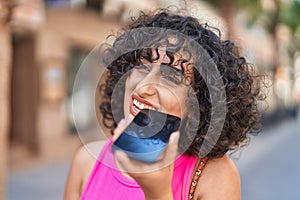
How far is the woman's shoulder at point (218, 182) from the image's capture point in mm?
1248

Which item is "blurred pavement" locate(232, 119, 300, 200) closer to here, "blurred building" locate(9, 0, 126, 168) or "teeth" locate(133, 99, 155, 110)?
"blurred building" locate(9, 0, 126, 168)

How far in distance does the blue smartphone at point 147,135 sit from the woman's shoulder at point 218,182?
0.70ft

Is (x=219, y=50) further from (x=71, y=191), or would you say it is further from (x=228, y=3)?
(x=228, y=3)

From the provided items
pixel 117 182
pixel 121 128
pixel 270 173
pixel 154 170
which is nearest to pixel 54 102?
pixel 270 173

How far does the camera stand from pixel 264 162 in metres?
11.6

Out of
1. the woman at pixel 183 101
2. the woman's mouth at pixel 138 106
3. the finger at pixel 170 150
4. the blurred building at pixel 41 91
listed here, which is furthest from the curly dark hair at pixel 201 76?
the blurred building at pixel 41 91

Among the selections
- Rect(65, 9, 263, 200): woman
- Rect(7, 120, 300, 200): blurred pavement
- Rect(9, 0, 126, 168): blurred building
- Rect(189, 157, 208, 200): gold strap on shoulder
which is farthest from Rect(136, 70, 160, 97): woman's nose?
Rect(9, 0, 126, 168): blurred building

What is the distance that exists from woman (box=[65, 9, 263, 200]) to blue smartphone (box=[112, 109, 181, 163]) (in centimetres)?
2

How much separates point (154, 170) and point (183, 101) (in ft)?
0.91

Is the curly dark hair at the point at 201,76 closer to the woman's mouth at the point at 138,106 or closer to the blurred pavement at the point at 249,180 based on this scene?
the woman's mouth at the point at 138,106

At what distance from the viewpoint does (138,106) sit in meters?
1.11

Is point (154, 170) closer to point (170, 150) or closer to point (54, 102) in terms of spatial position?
point (170, 150)

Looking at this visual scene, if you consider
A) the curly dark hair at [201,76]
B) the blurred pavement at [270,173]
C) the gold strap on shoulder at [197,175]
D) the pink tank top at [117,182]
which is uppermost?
the curly dark hair at [201,76]

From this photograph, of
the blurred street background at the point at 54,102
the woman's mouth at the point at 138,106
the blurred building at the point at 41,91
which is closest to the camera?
the woman's mouth at the point at 138,106
